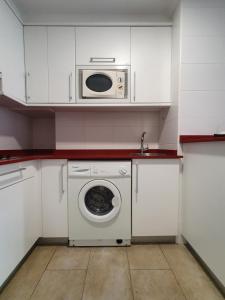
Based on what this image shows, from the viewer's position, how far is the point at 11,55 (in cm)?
154

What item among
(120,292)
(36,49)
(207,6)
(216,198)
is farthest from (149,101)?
(120,292)

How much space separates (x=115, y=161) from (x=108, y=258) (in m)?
0.84

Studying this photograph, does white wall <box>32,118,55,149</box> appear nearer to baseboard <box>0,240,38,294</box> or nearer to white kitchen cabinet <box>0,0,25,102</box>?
white kitchen cabinet <box>0,0,25,102</box>

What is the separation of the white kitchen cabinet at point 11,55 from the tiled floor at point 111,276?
145cm

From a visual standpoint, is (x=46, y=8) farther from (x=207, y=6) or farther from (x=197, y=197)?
(x=197, y=197)

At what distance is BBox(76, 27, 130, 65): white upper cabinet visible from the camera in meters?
1.76

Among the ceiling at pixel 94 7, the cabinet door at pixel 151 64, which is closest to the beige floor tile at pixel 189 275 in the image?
the cabinet door at pixel 151 64

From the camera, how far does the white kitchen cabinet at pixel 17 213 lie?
1127 millimetres

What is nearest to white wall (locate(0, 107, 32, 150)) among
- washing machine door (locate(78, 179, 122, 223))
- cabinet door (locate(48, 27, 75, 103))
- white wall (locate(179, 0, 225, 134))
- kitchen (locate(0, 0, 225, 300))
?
kitchen (locate(0, 0, 225, 300))

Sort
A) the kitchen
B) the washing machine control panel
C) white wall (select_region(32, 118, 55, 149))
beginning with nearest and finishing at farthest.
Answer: the kitchen < the washing machine control panel < white wall (select_region(32, 118, 55, 149))

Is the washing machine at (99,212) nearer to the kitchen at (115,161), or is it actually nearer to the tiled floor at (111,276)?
the kitchen at (115,161)

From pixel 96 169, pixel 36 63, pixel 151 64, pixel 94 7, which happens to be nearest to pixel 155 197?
pixel 96 169

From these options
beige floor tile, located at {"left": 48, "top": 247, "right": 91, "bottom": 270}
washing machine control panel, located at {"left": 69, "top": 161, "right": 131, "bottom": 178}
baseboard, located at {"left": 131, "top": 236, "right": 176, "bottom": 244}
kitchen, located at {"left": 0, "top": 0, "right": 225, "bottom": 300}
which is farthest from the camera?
baseboard, located at {"left": 131, "top": 236, "right": 176, "bottom": 244}

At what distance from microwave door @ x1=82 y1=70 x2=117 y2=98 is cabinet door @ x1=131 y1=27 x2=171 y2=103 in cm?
23
